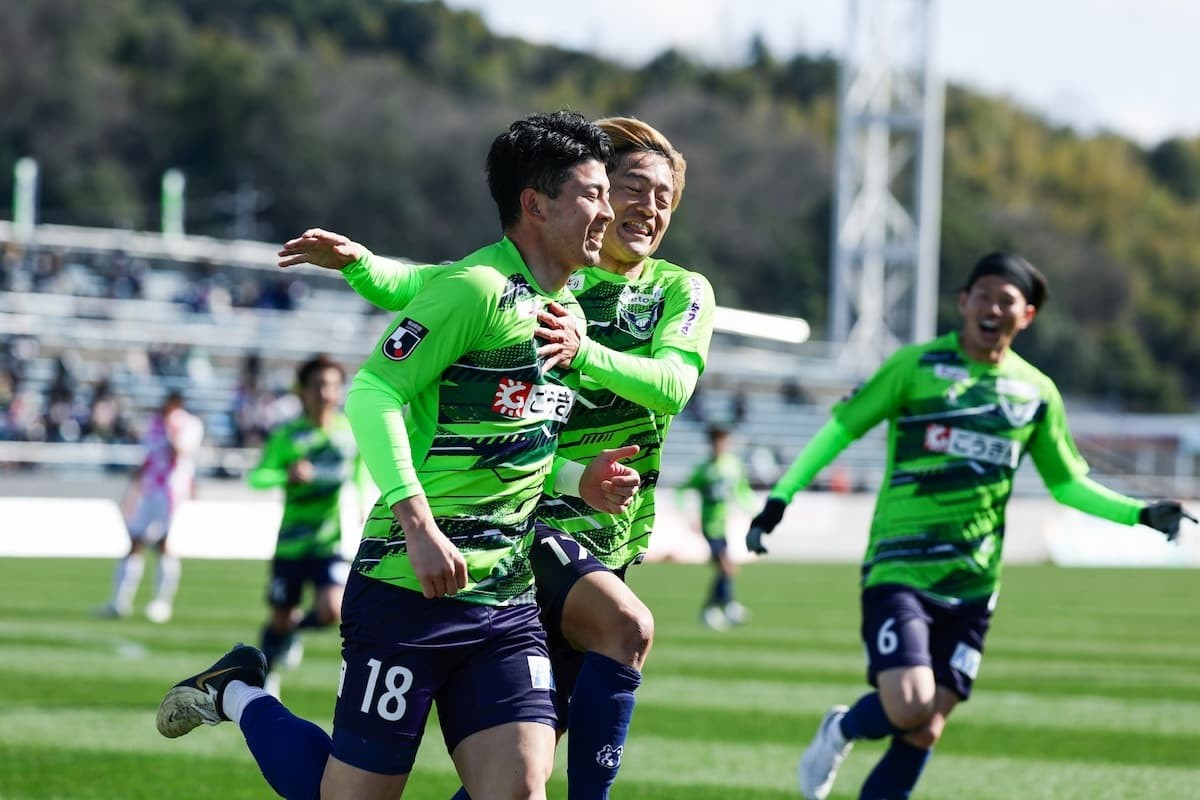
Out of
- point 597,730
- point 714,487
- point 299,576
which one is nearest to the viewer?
point 597,730

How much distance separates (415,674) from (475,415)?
69cm

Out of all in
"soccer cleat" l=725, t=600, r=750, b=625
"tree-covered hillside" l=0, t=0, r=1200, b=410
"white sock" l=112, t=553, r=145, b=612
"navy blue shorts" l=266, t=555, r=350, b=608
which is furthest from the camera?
"tree-covered hillside" l=0, t=0, r=1200, b=410

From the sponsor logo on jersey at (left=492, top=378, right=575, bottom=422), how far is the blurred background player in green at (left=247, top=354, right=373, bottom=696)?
645cm

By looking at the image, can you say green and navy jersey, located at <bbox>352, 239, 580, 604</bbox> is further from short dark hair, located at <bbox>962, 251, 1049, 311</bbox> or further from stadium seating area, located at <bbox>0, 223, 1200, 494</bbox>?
stadium seating area, located at <bbox>0, 223, 1200, 494</bbox>

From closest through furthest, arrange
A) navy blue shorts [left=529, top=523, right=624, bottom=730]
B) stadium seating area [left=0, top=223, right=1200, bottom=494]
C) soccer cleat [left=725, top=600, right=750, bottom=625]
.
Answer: navy blue shorts [left=529, top=523, right=624, bottom=730] → soccer cleat [left=725, top=600, right=750, bottom=625] → stadium seating area [left=0, top=223, right=1200, bottom=494]

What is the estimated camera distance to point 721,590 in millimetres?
18438

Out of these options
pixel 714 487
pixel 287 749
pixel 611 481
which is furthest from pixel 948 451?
pixel 714 487

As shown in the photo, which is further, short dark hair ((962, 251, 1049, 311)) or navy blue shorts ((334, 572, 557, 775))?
short dark hair ((962, 251, 1049, 311))

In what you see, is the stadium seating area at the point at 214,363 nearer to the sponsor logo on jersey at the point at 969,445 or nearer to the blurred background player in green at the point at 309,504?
the blurred background player in green at the point at 309,504

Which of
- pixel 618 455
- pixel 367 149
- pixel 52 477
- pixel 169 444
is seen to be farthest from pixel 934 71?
pixel 367 149

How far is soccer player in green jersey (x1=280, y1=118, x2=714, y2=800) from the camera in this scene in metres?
5.19

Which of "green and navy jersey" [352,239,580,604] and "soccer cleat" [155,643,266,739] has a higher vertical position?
"green and navy jersey" [352,239,580,604]

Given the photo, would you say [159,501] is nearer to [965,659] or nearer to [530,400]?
[965,659]

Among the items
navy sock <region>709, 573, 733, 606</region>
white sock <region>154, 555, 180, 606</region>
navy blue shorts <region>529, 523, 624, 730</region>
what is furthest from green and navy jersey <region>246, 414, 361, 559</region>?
navy sock <region>709, 573, 733, 606</region>
